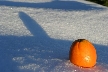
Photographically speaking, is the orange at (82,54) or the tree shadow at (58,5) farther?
the tree shadow at (58,5)

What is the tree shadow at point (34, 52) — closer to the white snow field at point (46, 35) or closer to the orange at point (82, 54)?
the white snow field at point (46, 35)

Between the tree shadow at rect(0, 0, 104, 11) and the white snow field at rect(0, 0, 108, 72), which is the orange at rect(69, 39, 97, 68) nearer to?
the white snow field at rect(0, 0, 108, 72)

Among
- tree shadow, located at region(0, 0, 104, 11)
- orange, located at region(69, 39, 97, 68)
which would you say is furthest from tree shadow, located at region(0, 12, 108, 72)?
tree shadow, located at region(0, 0, 104, 11)

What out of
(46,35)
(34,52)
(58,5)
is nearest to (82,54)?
(34,52)

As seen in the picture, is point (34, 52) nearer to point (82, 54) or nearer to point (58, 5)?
point (82, 54)

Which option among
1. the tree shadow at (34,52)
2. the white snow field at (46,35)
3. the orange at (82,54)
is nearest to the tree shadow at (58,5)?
the white snow field at (46,35)

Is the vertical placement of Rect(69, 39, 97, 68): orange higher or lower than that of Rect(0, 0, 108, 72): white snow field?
higher
